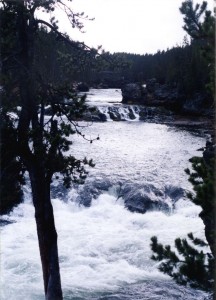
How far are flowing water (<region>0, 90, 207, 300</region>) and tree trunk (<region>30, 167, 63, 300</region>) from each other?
11.4ft

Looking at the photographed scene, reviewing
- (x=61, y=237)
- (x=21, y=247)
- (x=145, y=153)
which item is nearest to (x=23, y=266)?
(x=21, y=247)

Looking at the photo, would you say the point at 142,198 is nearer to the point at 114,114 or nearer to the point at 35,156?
the point at 35,156

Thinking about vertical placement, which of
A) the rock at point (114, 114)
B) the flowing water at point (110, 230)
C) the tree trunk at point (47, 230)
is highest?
the rock at point (114, 114)

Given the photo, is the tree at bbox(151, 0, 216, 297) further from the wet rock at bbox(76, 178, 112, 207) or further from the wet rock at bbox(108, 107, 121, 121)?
the wet rock at bbox(108, 107, 121, 121)

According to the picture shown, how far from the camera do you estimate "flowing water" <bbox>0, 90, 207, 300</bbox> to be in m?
12.4

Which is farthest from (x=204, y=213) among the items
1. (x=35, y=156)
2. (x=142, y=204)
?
(x=142, y=204)

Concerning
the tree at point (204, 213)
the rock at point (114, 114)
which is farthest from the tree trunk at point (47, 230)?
the rock at point (114, 114)

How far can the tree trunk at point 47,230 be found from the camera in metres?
8.45

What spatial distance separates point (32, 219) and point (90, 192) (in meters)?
3.56

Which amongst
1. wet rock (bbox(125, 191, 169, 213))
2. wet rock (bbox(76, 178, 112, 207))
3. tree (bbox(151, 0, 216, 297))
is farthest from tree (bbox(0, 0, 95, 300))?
wet rock (bbox(76, 178, 112, 207))

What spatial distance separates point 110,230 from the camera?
16969 millimetres

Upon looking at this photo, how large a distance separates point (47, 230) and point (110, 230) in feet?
28.6

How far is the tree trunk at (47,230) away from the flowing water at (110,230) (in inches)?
137

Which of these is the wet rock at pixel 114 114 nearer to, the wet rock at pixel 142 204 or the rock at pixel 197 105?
the rock at pixel 197 105
